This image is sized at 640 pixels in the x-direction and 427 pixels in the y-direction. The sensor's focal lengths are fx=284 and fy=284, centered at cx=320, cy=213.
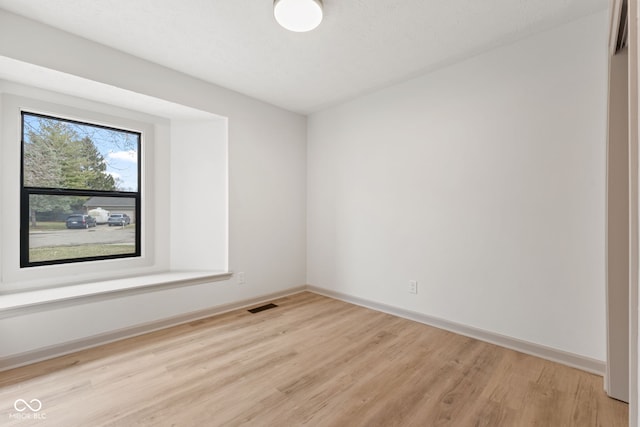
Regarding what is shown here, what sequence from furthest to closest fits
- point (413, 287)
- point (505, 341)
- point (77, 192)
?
point (413, 287), point (77, 192), point (505, 341)

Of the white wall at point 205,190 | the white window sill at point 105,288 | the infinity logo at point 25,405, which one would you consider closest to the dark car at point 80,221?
the white window sill at point 105,288

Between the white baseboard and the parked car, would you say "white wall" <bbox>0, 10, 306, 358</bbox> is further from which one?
the parked car

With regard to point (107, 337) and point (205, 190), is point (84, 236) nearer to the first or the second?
point (107, 337)

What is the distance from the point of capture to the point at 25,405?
1.70 metres

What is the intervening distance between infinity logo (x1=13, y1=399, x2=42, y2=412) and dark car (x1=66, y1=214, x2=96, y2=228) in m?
1.58

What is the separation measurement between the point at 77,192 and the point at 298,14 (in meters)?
2.66

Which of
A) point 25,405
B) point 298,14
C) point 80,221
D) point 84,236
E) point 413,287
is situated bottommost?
point 25,405

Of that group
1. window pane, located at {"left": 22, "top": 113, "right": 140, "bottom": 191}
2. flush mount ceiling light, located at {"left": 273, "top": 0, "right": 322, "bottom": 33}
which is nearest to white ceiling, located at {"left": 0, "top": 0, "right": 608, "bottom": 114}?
flush mount ceiling light, located at {"left": 273, "top": 0, "right": 322, "bottom": 33}

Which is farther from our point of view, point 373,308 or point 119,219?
point 373,308

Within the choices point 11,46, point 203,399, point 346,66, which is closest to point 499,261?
point 346,66

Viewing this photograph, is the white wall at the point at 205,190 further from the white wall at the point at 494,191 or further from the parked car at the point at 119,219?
the white wall at the point at 494,191

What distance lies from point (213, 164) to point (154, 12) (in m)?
1.61

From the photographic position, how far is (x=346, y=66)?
2.76m

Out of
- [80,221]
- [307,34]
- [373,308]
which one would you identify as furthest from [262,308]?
[307,34]
